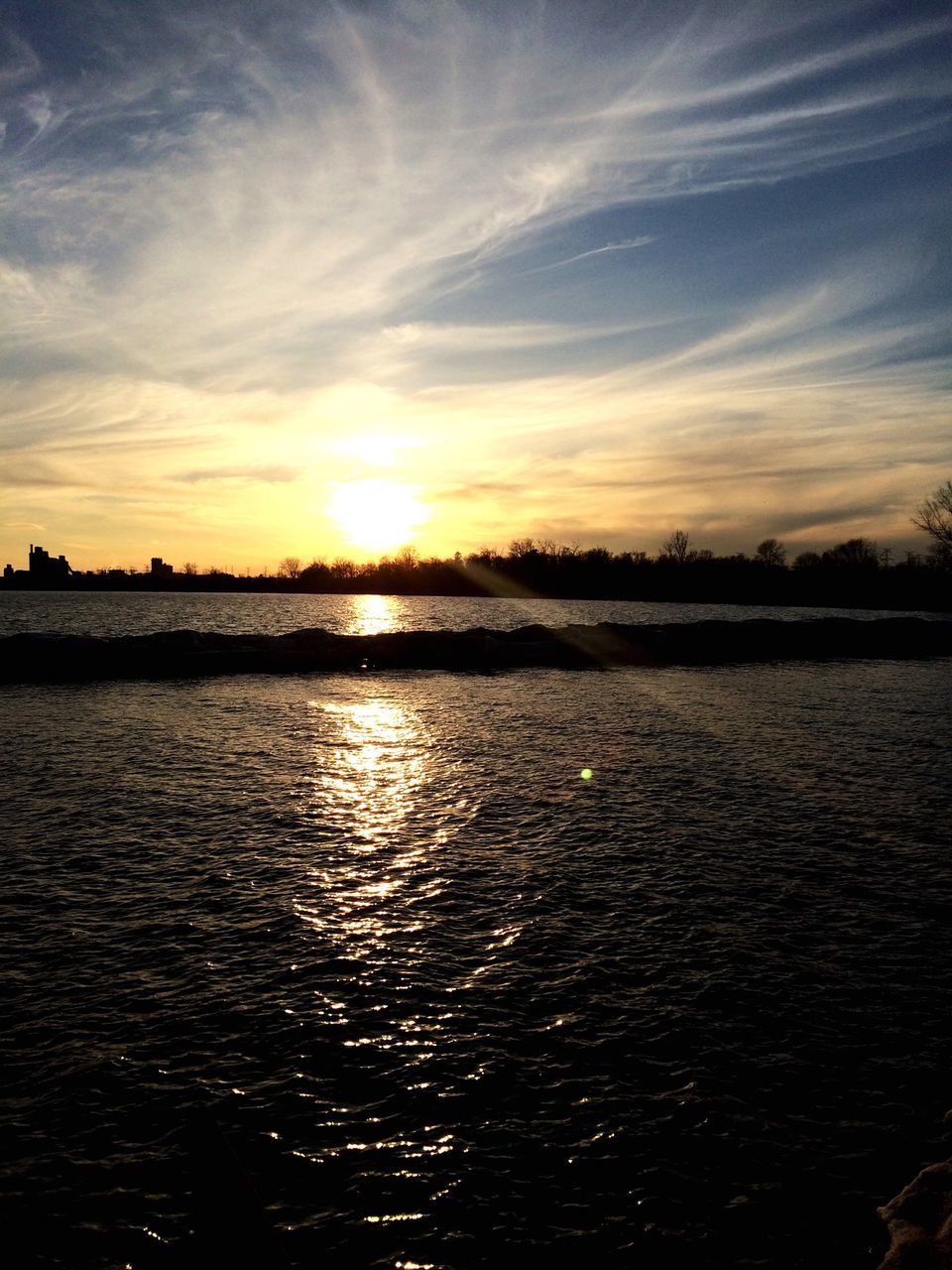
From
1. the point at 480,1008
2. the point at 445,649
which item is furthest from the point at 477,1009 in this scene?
the point at 445,649

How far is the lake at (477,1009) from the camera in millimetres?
5105

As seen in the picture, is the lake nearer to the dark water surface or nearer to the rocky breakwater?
the dark water surface

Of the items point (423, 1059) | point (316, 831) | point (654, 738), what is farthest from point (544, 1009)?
point (654, 738)

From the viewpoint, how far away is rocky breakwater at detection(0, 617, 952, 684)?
115ft

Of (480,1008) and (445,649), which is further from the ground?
(445,649)

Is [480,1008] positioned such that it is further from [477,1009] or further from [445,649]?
[445,649]

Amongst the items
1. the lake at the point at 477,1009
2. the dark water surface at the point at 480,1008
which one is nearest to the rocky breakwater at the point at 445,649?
the lake at the point at 477,1009

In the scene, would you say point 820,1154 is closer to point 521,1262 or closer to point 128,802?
point 521,1262

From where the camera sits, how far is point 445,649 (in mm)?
43656

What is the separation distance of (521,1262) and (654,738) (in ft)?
56.7

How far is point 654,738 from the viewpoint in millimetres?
21359

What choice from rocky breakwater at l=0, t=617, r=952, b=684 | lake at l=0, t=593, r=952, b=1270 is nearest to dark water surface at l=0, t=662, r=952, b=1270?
lake at l=0, t=593, r=952, b=1270

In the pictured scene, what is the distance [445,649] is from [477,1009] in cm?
3630

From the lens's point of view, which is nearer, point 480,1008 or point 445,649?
point 480,1008
